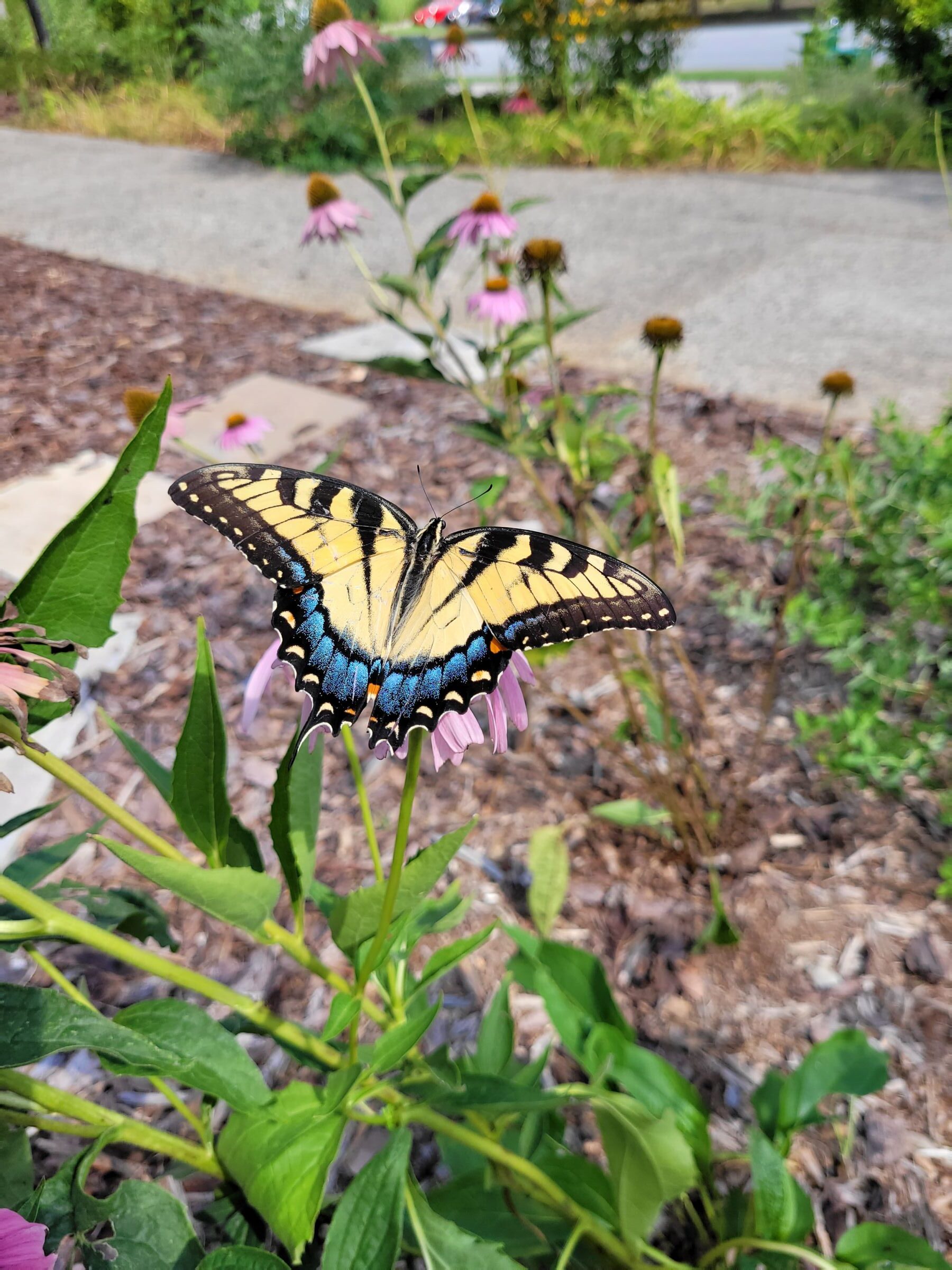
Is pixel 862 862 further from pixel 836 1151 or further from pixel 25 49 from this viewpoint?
pixel 25 49

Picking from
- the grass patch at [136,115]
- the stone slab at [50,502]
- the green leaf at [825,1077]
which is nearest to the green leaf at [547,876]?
the green leaf at [825,1077]

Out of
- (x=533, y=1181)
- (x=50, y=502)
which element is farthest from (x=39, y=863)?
(x=50, y=502)

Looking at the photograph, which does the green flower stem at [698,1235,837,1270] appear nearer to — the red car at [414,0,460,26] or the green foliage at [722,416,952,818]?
the green foliage at [722,416,952,818]

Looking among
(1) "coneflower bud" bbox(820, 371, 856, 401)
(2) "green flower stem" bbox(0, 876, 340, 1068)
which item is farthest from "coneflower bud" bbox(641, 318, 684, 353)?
(2) "green flower stem" bbox(0, 876, 340, 1068)

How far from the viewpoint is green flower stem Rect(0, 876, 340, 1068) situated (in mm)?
610

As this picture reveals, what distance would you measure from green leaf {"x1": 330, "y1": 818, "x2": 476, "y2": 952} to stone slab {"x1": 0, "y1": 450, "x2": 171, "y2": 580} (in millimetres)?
1827

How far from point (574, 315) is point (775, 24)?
17.6 m

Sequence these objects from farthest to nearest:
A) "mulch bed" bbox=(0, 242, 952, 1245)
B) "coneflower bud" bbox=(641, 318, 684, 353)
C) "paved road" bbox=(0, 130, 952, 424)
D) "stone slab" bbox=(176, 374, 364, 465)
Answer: "paved road" bbox=(0, 130, 952, 424) → "stone slab" bbox=(176, 374, 364, 465) → "coneflower bud" bbox=(641, 318, 684, 353) → "mulch bed" bbox=(0, 242, 952, 1245)

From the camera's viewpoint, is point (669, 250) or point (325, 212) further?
point (669, 250)

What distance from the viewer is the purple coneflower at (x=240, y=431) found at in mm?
2299

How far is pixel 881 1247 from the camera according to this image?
91 cm

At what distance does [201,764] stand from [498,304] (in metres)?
2.01

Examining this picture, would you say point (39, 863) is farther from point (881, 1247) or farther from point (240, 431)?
point (240, 431)

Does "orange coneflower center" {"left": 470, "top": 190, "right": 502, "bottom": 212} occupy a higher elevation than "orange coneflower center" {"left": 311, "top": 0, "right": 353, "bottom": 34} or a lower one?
lower
